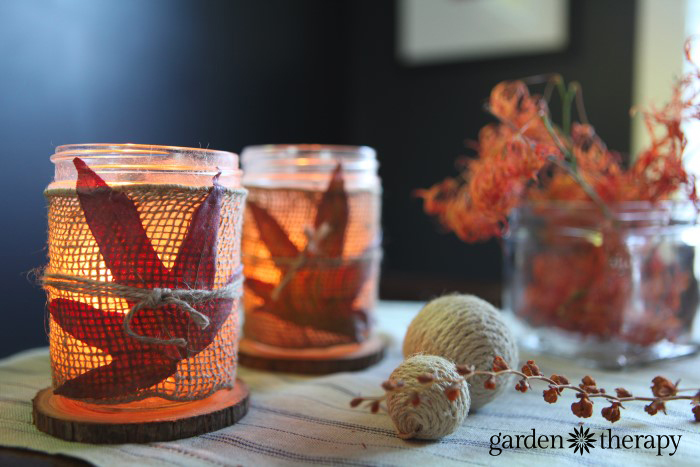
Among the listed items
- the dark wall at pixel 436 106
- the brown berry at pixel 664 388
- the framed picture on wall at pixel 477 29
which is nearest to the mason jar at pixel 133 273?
the brown berry at pixel 664 388

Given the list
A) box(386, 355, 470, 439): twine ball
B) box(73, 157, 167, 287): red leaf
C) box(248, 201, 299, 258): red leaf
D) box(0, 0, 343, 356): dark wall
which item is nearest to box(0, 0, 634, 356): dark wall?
box(0, 0, 343, 356): dark wall

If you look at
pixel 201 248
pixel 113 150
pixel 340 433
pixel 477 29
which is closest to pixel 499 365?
pixel 340 433

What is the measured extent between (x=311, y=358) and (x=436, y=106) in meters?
1.23

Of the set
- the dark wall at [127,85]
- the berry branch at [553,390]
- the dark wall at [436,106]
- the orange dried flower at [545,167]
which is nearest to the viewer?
the berry branch at [553,390]

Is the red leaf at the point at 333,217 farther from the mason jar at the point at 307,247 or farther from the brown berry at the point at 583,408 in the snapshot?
the brown berry at the point at 583,408

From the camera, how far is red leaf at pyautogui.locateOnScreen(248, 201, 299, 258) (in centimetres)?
79

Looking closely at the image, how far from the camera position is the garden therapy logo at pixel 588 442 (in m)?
0.54

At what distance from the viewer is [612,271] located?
0.79 meters

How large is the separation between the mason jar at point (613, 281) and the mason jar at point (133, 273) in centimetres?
47

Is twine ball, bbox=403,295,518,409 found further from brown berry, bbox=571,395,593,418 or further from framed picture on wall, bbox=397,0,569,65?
framed picture on wall, bbox=397,0,569,65

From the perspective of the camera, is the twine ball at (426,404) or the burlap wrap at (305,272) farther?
the burlap wrap at (305,272)

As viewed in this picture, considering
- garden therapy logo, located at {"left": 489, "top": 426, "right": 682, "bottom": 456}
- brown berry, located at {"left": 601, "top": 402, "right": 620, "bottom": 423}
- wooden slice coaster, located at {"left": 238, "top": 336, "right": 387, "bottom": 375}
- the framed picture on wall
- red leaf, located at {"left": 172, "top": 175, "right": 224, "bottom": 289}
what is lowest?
wooden slice coaster, located at {"left": 238, "top": 336, "right": 387, "bottom": 375}

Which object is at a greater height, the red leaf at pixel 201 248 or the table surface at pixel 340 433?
the red leaf at pixel 201 248

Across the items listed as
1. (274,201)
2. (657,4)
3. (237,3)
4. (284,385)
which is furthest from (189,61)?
(657,4)
